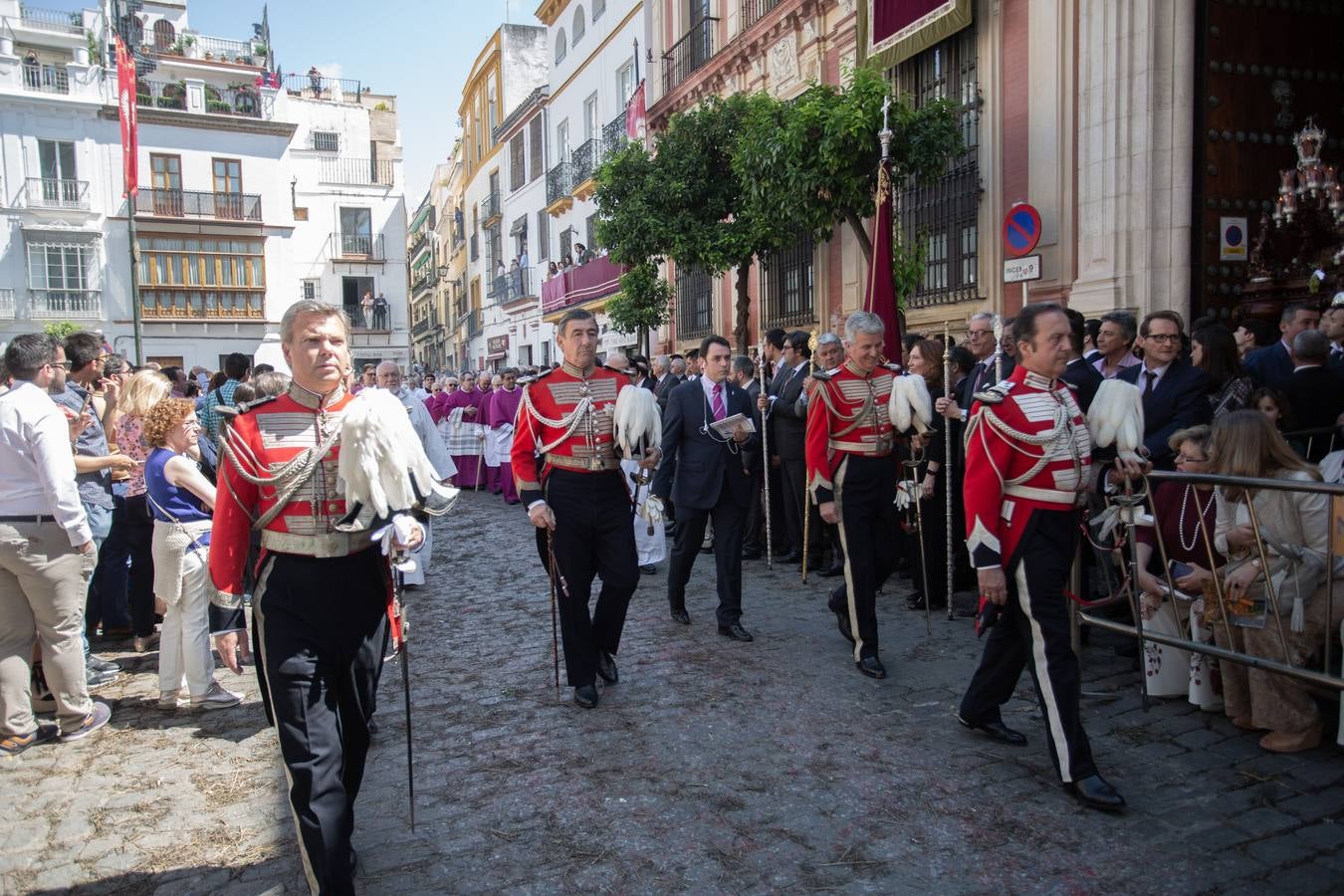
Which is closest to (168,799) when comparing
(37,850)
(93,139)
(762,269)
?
(37,850)

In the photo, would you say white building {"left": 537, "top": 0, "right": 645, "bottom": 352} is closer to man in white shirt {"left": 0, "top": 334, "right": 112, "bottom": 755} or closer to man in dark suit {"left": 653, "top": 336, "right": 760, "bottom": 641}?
man in dark suit {"left": 653, "top": 336, "right": 760, "bottom": 641}

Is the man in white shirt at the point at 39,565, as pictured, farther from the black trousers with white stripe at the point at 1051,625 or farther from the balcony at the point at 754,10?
the balcony at the point at 754,10

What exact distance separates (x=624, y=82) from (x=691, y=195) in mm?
11892

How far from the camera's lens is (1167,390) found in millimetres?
5875

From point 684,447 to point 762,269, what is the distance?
1055 cm

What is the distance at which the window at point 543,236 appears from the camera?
1254 inches

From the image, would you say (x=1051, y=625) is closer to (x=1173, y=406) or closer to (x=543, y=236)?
(x=1173, y=406)

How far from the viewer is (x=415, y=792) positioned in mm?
4141

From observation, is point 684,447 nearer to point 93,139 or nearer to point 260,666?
point 260,666

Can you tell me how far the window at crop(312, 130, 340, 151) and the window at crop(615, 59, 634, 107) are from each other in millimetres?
25606

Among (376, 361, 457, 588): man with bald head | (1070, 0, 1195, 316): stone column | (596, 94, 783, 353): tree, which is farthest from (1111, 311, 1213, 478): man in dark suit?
(596, 94, 783, 353): tree

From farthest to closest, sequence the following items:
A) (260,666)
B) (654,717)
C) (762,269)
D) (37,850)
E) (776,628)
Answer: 1. (762,269)
2. (776,628)
3. (654,717)
4. (37,850)
5. (260,666)

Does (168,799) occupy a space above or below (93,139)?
below

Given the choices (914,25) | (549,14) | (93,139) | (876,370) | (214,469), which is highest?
(549,14)
